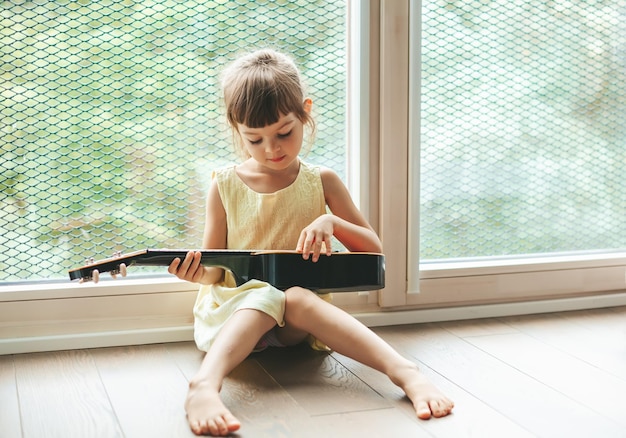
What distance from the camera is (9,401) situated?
127cm

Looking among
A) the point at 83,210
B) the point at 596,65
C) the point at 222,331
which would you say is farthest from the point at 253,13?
the point at 596,65

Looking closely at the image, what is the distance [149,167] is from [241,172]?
0.20 m

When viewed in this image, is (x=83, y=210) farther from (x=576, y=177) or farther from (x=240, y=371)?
(x=576, y=177)

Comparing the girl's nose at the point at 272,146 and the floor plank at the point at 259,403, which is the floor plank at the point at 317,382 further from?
the girl's nose at the point at 272,146

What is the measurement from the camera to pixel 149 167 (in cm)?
160

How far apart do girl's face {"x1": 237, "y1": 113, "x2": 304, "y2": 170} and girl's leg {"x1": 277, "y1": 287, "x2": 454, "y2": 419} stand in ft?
0.85

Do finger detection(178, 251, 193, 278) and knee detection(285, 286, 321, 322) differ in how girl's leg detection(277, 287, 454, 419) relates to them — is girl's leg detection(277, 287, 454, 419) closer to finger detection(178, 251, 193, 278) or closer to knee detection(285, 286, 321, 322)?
knee detection(285, 286, 321, 322)

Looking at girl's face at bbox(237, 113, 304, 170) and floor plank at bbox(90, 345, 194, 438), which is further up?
girl's face at bbox(237, 113, 304, 170)

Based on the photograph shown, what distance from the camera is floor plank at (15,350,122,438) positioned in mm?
1151

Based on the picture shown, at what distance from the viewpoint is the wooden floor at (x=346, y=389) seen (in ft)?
3.79

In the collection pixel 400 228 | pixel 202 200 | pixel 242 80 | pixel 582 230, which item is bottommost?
pixel 582 230

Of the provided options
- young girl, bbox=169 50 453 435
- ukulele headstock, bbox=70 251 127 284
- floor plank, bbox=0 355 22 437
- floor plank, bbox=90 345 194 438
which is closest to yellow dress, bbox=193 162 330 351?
young girl, bbox=169 50 453 435

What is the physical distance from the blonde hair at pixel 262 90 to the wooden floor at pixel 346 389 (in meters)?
0.49

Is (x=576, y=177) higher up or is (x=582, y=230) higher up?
(x=576, y=177)
